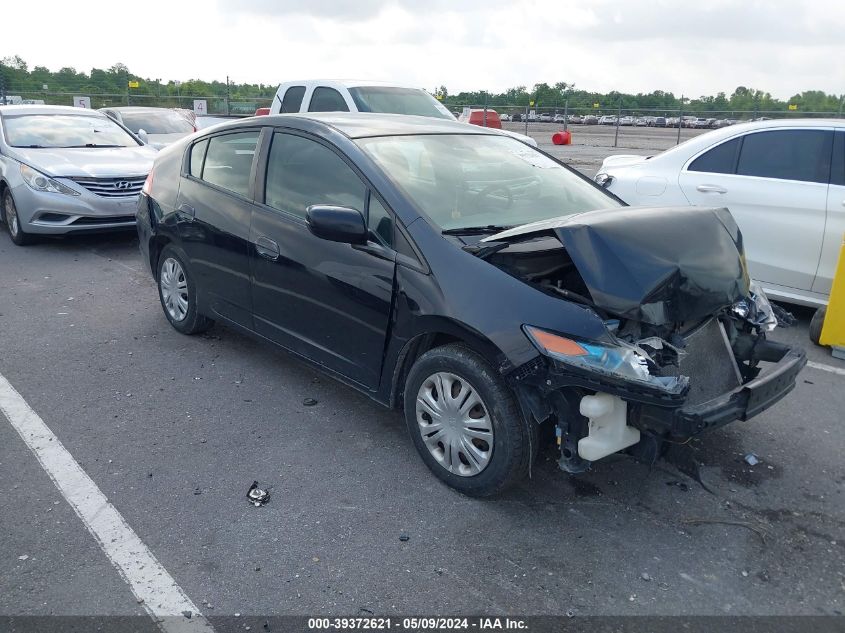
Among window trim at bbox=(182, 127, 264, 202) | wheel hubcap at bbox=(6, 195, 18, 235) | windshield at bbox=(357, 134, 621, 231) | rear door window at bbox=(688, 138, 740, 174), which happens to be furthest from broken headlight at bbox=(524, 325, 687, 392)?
wheel hubcap at bbox=(6, 195, 18, 235)

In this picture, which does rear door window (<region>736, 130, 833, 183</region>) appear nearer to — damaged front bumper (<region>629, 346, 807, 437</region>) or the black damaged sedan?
the black damaged sedan

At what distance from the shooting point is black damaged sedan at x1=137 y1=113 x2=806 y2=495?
3.00m

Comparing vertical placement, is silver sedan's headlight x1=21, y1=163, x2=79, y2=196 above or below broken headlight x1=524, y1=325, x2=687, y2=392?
below

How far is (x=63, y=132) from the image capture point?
970cm

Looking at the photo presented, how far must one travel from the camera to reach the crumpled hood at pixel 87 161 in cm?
854

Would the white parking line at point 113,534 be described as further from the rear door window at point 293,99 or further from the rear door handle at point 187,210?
the rear door window at point 293,99

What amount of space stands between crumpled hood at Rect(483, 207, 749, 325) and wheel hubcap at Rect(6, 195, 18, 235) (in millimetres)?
7679

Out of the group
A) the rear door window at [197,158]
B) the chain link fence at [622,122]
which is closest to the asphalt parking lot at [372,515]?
the rear door window at [197,158]

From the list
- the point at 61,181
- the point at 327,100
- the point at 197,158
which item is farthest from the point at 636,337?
the point at 327,100

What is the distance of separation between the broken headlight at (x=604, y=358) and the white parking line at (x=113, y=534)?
5.54 feet

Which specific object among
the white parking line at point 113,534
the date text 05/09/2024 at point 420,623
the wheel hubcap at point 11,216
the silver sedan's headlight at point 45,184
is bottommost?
the white parking line at point 113,534

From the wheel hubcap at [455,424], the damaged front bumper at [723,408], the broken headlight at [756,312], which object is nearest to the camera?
the damaged front bumper at [723,408]

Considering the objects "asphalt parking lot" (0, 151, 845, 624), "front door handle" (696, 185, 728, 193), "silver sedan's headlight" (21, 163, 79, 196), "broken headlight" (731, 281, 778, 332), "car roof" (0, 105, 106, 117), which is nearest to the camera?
"asphalt parking lot" (0, 151, 845, 624)

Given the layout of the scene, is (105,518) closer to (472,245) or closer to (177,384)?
(177,384)
